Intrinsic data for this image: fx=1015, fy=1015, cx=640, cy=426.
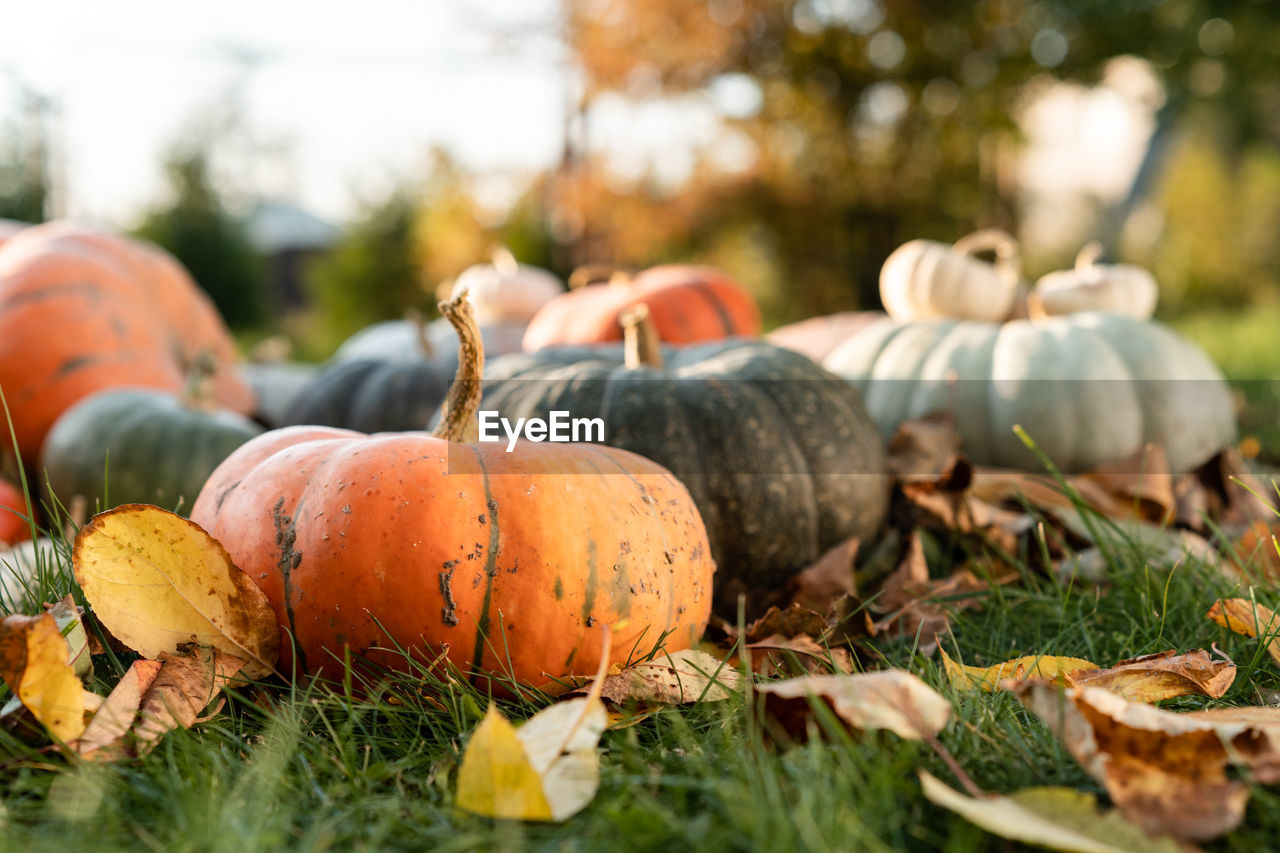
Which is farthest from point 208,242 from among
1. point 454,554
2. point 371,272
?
point 454,554

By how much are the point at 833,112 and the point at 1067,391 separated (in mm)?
8617

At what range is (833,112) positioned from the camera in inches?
420

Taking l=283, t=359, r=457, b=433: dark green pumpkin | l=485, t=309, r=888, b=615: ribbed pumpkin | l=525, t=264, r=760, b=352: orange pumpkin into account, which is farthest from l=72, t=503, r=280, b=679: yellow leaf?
l=525, t=264, r=760, b=352: orange pumpkin

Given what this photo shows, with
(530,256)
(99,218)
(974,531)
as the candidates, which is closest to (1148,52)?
(530,256)

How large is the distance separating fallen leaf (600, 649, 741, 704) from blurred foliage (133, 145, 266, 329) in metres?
11.5

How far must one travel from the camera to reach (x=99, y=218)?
12539 millimetres

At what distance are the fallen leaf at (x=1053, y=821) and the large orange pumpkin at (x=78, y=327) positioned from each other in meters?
2.61

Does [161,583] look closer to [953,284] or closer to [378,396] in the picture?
[378,396]

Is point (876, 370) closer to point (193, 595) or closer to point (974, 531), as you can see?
point (974, 531)

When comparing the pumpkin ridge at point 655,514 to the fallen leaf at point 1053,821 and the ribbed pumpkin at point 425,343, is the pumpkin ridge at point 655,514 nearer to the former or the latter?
the fallen leaf at point 1053,821

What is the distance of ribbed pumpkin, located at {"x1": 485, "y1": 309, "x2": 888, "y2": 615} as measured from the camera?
Answer: 1957 mm

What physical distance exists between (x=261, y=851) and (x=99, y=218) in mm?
13630

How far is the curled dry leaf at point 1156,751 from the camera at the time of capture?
0.88 m

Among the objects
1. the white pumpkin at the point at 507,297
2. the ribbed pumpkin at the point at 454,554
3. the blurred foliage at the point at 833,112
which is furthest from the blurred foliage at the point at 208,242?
the ribbed pumpkin at the point at 454,554
